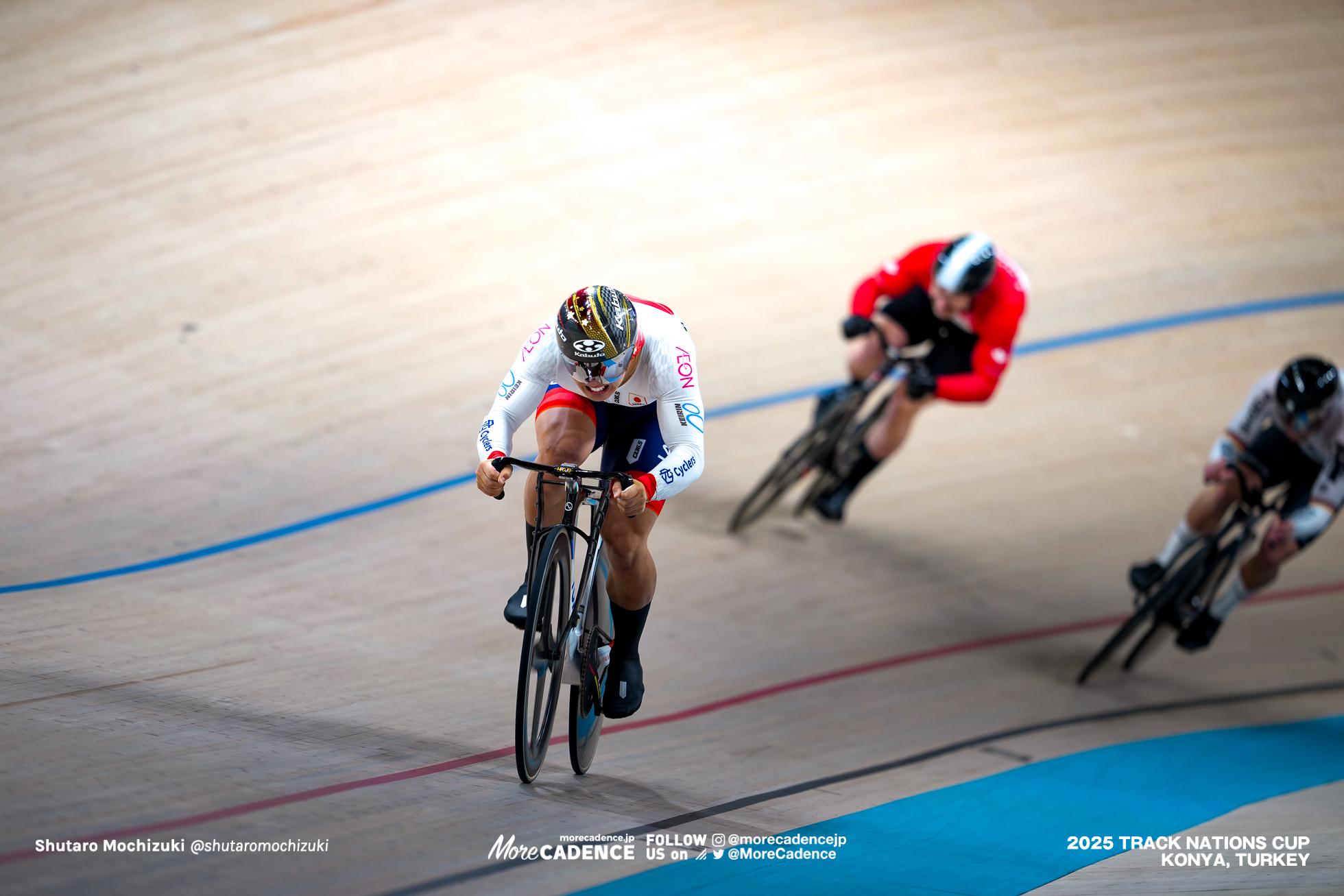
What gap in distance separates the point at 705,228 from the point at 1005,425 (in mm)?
1848

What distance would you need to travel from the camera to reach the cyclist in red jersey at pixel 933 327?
Answer: 408 centimetres

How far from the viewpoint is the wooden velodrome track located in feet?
9.00

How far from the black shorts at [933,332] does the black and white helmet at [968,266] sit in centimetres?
34

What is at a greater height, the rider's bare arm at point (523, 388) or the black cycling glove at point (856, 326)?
the black cycling glove at point (856, 326)

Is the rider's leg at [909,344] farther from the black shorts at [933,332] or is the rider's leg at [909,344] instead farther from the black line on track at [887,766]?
the black line on track at [887,766]

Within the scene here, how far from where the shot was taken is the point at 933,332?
4.46m

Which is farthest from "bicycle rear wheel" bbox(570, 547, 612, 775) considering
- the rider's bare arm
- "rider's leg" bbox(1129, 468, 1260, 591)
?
"rider's leg" bbox(1129, 468, 1260, 591)

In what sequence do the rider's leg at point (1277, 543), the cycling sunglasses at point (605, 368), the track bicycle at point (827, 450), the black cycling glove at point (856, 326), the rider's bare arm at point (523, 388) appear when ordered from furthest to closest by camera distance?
1. the track bicycle at point (827, 450)
2. the black cycling glove at point (856, 326)
3. the rider's leg at point (1277, 543)
4. the rider's bare arm at point (523, 388)
5. the cycling sunglasses at point (605, 368)

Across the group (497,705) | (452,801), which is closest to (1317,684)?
(497,705)

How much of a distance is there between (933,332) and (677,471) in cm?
216

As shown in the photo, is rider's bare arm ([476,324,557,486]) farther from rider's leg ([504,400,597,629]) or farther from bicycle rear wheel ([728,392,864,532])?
bicycle rear wheel ([728,392,864,532])

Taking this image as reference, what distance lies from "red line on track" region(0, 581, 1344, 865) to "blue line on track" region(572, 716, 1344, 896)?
57 cm

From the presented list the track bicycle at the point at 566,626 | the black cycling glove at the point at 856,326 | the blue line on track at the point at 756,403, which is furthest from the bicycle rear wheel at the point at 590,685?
the black cycling glove at the point at 856,326

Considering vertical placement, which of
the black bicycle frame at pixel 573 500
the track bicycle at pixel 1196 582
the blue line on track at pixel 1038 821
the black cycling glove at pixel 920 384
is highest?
the black cycling glove at pixel 920 384
